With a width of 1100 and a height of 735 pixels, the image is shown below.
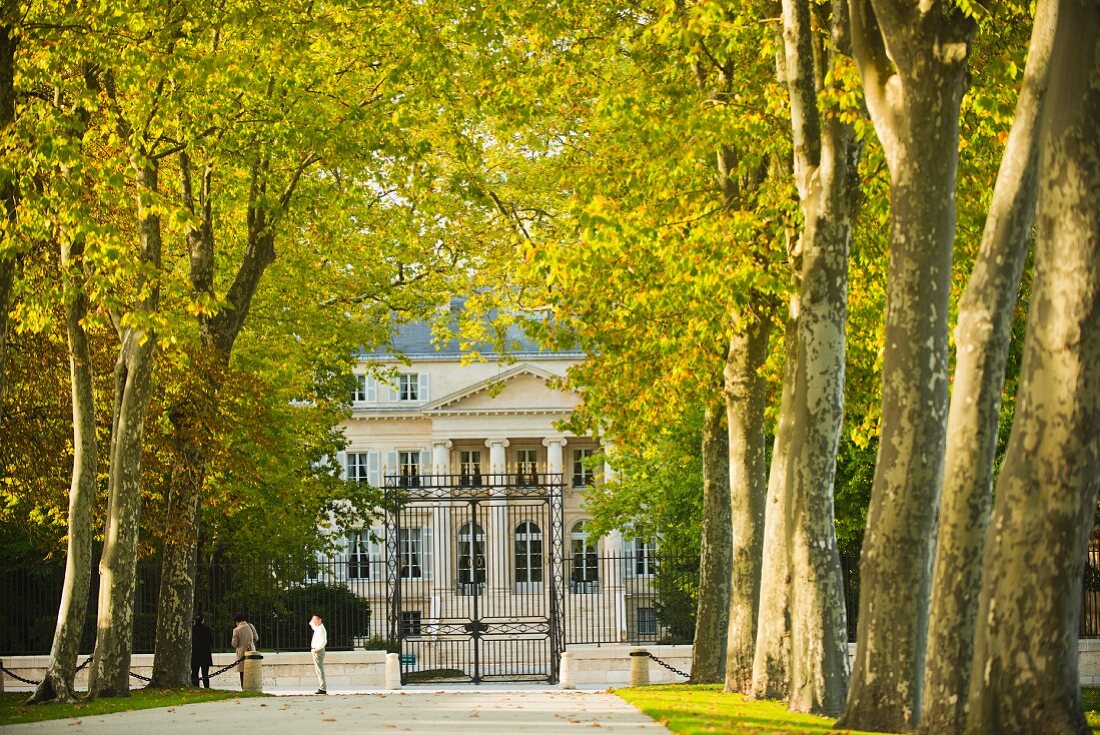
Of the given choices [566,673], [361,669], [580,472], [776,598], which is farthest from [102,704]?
[580,472]

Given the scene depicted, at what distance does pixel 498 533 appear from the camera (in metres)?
67.9

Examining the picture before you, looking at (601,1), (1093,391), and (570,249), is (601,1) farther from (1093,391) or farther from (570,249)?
(1093,391)

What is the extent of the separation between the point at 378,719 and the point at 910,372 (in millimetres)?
7426

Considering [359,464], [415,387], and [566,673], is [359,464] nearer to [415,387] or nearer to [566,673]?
[415,387]

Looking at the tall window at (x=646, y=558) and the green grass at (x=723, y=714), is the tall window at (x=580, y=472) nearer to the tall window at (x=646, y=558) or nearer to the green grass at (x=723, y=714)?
the tall window at (x=646, y=558)

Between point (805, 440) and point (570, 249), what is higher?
point (570, 249)

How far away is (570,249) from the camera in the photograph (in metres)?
18.3

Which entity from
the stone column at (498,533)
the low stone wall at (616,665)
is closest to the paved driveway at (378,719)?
the low stone wall at (616,665)

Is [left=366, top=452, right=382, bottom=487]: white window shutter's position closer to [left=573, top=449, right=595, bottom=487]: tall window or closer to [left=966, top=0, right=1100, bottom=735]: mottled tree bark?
[left=573, top=449, right=595, bottom=487]: tall window

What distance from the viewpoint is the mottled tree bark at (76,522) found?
21.6 meters

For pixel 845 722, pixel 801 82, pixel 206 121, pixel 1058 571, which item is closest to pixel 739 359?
pixel 801 82

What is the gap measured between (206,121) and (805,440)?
31.7 feet

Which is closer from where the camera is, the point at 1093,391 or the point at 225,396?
the point at 1093,391

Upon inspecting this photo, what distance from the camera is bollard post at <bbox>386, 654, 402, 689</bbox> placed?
30.7 metres
